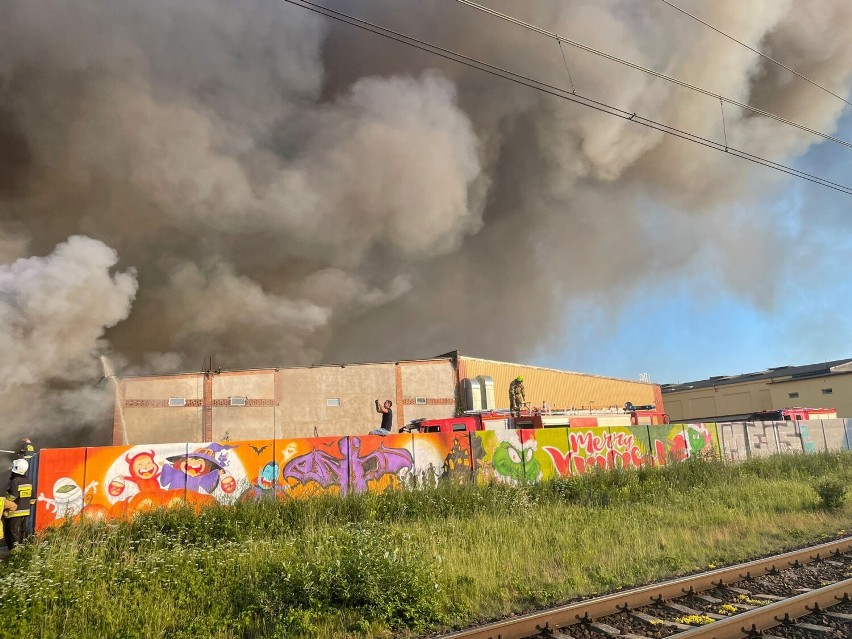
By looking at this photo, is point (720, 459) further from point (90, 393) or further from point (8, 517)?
point (90, 393)

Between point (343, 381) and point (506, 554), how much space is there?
25129 millimetres

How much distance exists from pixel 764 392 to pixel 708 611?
49.7 m

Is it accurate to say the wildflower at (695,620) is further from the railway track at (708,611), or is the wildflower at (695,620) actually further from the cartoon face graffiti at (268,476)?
the cartoon face graffiti at (268,476)

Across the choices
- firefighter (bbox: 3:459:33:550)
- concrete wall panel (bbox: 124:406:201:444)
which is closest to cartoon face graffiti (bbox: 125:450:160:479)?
firefighter (bbox: 3:459:33:550)

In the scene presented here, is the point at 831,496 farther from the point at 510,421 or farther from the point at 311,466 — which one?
the point at 311,466

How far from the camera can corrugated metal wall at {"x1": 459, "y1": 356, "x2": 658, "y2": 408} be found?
3609 centimetres

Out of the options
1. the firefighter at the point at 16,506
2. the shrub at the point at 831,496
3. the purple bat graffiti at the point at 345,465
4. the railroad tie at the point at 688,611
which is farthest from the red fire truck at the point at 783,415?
the firefighter at the point at 16,506

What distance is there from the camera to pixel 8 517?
30.0ft

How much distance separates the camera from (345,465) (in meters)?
13.8

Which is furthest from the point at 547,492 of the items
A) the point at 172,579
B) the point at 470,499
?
the point at 172,579

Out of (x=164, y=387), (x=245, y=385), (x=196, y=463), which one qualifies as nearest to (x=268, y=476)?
(x=196, y=463)

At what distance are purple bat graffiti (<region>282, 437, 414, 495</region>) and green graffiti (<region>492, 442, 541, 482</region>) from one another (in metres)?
2.49

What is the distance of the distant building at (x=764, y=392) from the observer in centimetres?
4338

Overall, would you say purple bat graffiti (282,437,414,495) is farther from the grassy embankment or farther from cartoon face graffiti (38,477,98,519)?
cartoon face graffiti (38,477,98,519)
